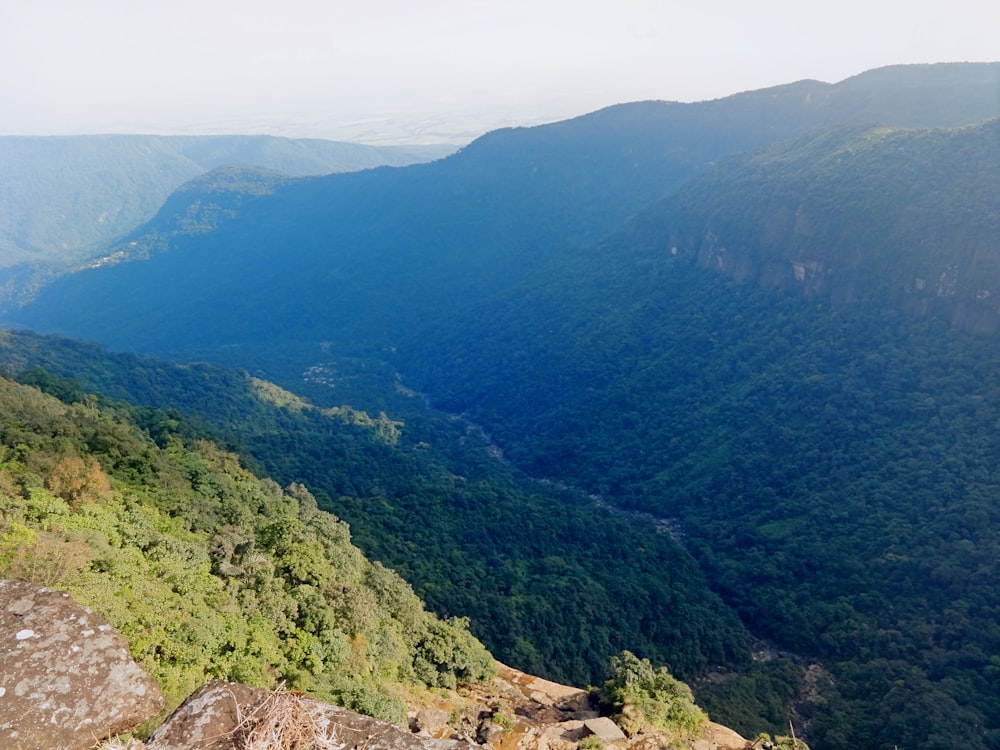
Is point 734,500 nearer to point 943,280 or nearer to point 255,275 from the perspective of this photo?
point 943,280

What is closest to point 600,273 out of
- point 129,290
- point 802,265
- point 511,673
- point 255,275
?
point 802,265

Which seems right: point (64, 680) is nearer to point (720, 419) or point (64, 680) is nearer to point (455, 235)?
point (720, 419)

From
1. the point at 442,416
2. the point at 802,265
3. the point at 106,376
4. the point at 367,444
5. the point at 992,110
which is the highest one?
the point at 992,110

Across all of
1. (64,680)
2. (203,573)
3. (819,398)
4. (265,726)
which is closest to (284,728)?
(265,726)

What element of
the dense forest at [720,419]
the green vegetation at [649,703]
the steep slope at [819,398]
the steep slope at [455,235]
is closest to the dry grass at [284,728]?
the green vegetation at [649,703]

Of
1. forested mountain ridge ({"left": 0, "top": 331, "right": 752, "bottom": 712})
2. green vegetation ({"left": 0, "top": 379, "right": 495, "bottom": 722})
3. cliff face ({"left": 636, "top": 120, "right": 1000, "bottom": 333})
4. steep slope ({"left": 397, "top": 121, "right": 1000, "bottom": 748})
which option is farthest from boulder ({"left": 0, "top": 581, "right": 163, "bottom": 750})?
cliff face ({"left": 636, "top": 120, "right": 1000, "bottom": 333})

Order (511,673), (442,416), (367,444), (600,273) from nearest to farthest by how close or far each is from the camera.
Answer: (511,673) → (367,444) → (442,416) → (600,273)
